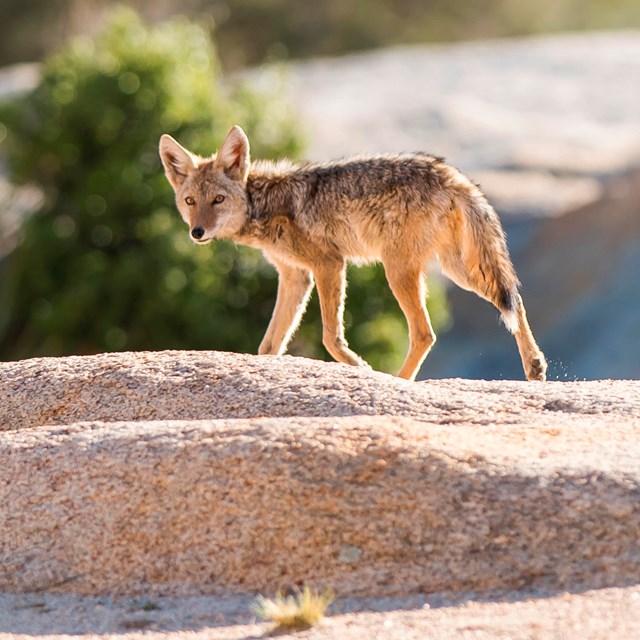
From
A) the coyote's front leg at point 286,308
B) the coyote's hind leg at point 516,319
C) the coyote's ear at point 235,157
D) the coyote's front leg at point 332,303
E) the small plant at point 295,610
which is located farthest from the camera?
the coyote's ear at point 235,157

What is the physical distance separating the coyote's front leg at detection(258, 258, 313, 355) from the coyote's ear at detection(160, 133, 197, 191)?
0.97 meters

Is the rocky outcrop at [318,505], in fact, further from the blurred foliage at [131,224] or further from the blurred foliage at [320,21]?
the blurred foliage at [320,21]

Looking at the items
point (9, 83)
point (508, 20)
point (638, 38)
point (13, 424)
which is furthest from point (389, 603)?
point (508, 20)

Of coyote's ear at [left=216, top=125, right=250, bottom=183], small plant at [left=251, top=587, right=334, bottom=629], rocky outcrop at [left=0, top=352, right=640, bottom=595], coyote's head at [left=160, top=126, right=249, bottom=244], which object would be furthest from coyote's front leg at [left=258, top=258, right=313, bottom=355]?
small plant at [left=251, top=587, right=334, bottom=629]

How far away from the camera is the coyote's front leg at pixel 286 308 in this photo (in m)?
9.14

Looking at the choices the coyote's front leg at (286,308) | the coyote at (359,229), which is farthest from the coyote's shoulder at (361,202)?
the coyote's front leg at (286,308)

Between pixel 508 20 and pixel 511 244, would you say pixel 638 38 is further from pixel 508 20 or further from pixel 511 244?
Answer: pixel 508 20

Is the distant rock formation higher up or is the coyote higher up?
the distant rock formation

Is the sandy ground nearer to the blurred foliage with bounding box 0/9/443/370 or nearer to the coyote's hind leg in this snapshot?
the coyote's hind leg

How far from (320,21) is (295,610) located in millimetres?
44429

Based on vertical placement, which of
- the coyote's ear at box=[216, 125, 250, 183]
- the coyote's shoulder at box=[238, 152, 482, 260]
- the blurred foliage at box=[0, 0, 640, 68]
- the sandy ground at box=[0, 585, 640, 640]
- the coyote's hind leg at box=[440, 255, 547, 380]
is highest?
the blurred foliage at box=[0, 0, 640, 68]

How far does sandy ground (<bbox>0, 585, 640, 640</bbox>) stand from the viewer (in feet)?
15.5

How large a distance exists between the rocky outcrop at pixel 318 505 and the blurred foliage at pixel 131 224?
15.3m

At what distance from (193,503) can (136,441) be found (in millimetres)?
470
